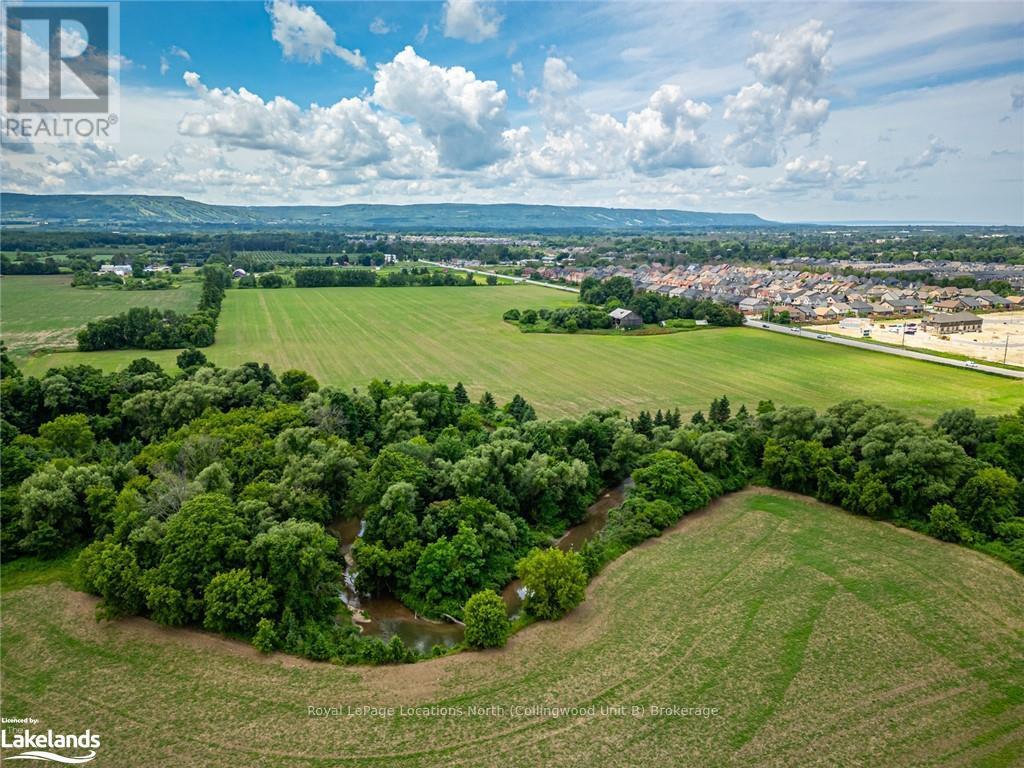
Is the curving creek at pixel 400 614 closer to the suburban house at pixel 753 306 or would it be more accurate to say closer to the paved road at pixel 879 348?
the paved road at pixel 879 348

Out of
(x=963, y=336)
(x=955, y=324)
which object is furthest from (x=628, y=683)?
(x=955, y=324)

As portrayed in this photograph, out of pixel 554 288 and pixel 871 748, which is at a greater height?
pixel 554 288

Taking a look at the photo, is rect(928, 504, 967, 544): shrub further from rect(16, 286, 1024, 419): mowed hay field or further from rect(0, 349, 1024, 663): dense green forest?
rect(16, 286, 1024, 419): mowed hay field

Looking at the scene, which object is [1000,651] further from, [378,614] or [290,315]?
[290,315]

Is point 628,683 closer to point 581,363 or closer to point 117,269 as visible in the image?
point 581,363

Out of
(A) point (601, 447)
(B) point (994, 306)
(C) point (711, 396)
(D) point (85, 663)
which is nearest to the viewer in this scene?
(D) point (85, 663)

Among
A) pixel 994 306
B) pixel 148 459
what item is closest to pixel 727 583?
pixel 148 459

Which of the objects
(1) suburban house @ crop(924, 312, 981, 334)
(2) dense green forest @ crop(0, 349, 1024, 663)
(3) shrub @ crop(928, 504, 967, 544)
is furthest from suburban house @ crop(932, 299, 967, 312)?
(3) shrub @ crop(928, 504, 967, 544)
